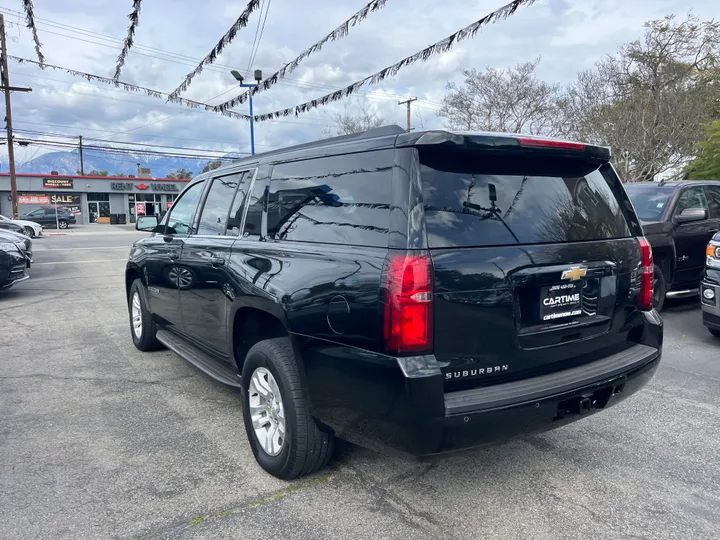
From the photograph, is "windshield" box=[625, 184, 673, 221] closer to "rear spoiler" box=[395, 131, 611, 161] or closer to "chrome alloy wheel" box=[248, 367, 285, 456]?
"rear spoiler" box=[395, 131, 611, 161]

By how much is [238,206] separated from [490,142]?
195 cm

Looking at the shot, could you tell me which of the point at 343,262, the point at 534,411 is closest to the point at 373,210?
the point at 343,262

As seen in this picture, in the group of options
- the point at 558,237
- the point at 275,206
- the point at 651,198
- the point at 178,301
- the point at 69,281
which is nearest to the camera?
the point at 558,237

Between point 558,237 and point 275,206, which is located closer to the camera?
point 558,237

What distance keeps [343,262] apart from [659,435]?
2.64 meters

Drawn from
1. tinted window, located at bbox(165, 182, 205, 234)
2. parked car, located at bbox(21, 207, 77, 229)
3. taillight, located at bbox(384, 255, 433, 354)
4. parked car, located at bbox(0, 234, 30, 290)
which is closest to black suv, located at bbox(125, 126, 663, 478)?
taillight, located at bbox(384, 255, 433, 354)

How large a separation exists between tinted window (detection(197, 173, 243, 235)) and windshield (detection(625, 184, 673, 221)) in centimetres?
567

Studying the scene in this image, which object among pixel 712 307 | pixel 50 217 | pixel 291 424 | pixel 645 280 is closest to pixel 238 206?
pixel 291 424

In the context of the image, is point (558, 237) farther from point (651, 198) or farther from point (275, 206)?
point (651, 198)

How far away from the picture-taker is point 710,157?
17.2 meters

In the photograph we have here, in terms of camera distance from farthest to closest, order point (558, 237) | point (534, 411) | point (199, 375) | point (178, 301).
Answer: point (199, 375), point (178, 301), point (558, 237), point (534, 411)

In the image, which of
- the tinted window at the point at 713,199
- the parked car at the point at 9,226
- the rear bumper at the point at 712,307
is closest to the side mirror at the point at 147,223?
the rear bumper at the point at 712,307

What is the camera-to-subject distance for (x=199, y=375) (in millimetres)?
5184

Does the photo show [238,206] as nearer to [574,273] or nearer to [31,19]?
[574,273]
